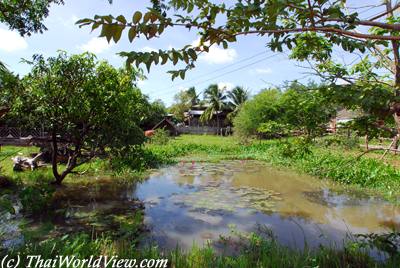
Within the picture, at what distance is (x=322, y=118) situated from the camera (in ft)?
12.6

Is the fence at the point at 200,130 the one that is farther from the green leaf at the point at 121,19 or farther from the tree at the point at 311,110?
the green leaf at the point at 121,19

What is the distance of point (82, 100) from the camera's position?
7.96 metres

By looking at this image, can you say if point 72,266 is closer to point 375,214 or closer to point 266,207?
point 266,207

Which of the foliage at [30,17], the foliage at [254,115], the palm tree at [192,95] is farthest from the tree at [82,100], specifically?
the palm tree at [192,95]

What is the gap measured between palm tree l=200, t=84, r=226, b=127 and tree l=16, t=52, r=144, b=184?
34.3m

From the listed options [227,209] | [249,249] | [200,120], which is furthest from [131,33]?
[200,120]

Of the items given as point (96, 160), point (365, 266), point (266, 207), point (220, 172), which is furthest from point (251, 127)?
point (365, 266)

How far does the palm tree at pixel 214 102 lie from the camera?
43.2 metres

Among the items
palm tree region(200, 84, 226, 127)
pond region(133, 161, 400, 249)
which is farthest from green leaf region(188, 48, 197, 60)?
palm tree region(200, 84, 226, 127)

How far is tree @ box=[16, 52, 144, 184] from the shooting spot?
7.71 metres

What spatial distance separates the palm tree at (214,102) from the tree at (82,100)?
34.3m

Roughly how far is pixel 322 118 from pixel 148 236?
3.63 metres

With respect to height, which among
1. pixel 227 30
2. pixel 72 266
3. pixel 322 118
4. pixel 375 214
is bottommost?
pixel 375 214

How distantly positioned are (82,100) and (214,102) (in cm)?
3596
